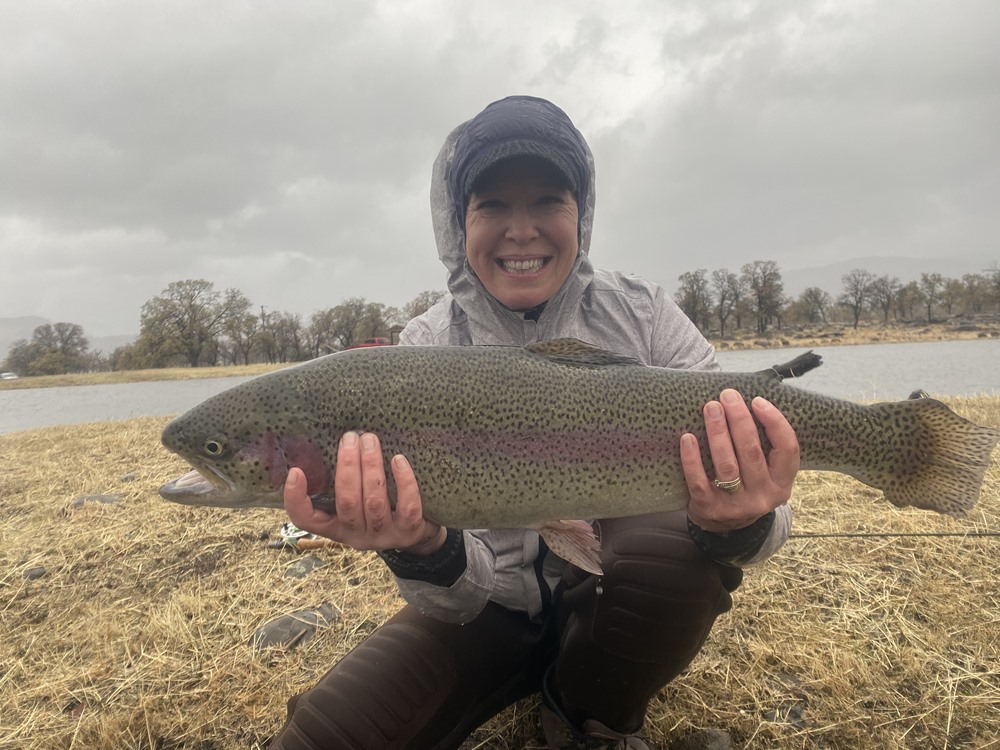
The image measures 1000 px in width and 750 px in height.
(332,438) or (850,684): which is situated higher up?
(332,438)

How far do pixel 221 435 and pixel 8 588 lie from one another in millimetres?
3957

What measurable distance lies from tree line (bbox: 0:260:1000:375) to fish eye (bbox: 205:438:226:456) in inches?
2252

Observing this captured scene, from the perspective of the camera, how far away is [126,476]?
853cm

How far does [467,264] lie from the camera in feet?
12.5

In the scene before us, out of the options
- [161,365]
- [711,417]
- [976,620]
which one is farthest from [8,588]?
[161,365]

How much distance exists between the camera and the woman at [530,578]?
2.60m

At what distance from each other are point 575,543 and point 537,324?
5.18 feet

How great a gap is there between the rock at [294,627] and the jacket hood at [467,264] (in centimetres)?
234

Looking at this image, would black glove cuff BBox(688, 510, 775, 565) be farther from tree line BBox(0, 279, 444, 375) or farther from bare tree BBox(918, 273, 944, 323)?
bare tree BBox(918, 273, 944, 323)

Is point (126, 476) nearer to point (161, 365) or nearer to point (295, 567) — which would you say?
point (295, 567)

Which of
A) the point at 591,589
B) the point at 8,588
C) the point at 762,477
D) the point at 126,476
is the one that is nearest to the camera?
the point at 762,477

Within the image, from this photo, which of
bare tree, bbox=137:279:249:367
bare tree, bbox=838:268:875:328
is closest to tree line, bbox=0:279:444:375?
bare tree, bbox=137:279:249:367

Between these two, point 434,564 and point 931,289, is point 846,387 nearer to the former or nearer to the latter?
point 434,564

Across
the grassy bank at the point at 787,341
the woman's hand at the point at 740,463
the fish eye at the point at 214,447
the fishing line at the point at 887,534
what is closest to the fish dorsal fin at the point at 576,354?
the woman's hand at the point at 740,463
